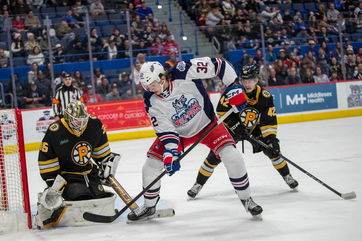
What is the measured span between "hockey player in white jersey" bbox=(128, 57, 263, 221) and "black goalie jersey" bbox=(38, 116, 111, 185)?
0.39 metres

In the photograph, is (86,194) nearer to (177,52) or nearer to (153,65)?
(153,65)

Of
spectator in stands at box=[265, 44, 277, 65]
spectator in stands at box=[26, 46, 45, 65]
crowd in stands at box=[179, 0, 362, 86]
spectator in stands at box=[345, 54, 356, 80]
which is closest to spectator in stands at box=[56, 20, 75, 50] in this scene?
spectator in stands at box=[26, 46, 45, 65]

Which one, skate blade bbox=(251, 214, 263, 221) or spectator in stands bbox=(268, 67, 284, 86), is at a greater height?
spectator in stands bbox=(268, 67, 284, 86)

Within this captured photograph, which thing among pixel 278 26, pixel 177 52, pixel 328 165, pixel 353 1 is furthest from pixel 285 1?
pixel 328 165

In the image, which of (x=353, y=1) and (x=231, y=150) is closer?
(x=231, y=150)

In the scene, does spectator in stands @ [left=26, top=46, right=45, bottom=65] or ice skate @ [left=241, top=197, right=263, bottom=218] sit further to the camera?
spectator in stands @ [left=26, top=46, right=45, bottom=65]

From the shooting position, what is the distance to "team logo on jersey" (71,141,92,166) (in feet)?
13.4

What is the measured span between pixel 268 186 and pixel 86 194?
5.79 feet

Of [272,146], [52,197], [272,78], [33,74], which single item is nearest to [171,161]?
[52,197]

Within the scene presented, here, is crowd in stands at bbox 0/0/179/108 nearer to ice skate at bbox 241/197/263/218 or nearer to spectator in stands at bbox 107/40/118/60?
spectator in stands at bbox 107/40/118/60

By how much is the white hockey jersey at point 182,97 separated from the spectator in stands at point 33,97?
17.4ft

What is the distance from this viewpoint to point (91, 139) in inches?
163

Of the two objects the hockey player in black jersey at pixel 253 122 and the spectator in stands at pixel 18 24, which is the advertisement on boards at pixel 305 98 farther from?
the hockey player in black jersey at pixel 253 122

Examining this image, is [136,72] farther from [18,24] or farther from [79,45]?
[18,24]
